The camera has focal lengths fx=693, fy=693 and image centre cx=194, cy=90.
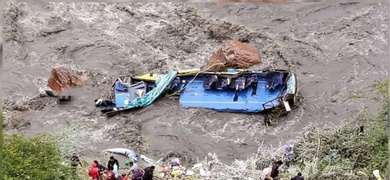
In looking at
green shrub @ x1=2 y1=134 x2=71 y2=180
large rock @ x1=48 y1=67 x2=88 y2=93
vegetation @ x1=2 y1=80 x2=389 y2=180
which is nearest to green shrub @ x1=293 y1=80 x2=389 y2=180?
vegetation @ x1=2 y1=80 x2=389 y2=180

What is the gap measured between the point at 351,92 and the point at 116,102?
4912 millimetres

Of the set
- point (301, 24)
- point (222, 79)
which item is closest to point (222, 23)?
point (301, 24)

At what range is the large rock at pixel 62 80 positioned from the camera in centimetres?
1502

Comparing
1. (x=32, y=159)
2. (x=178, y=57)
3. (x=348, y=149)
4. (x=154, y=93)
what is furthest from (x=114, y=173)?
(x=178, y=57)

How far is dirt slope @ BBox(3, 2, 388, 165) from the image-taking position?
44.8 feet

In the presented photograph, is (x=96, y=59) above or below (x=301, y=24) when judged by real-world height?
below

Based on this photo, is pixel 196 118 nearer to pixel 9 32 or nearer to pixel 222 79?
pixel 222 79

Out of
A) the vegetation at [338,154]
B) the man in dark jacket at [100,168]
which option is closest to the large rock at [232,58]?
the vegetation at [338,154]

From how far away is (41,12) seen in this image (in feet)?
57.5

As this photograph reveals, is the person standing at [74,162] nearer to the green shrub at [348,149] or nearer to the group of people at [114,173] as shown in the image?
the group of people at [114,173]

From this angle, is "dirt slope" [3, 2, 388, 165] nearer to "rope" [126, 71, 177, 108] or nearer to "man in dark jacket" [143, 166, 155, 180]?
"rope" [126, 71, 177, 108]

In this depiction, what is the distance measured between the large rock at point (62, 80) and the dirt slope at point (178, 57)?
0.19m

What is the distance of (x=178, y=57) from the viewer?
1591 centimetres

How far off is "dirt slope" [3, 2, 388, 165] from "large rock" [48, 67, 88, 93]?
19 cm
